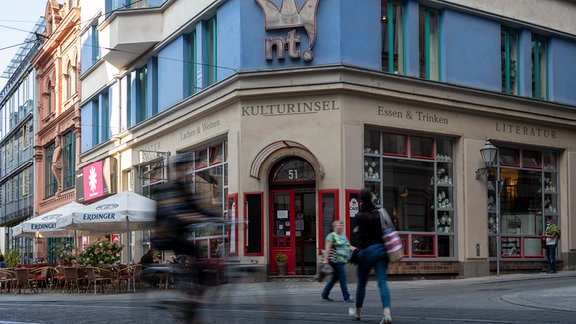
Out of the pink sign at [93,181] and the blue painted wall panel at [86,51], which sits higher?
the blue painted wall panel at [86,51]

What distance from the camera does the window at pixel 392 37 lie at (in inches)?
914

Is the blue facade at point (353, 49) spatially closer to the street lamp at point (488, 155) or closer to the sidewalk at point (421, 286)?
the street lamp at point (488, 155)

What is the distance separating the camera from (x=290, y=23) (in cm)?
2236

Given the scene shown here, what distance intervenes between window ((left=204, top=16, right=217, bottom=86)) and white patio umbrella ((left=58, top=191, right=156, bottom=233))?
4.87 meters

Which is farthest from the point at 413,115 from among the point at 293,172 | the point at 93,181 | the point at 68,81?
the point at 68,81

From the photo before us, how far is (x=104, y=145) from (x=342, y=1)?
1622 centimetres

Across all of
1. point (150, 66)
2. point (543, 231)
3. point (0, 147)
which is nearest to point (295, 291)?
point (543, 231)

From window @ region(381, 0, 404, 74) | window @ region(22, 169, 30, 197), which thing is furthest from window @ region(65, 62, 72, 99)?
window @ region(381, 0, 404, 74)

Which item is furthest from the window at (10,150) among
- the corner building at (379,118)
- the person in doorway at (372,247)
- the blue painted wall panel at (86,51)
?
the person in doorway at (372,247)

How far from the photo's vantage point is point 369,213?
10.5 meters

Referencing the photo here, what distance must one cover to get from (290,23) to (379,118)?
3585mm

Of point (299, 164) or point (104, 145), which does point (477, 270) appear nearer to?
point (299, 164)

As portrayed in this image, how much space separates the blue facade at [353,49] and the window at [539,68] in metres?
0.18

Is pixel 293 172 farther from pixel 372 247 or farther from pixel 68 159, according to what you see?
pixel 68 159
